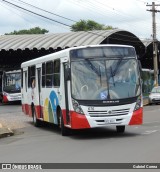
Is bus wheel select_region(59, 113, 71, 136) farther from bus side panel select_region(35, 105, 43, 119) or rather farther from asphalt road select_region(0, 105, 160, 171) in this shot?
bus side panel select_region(35, 105, 43, 119)

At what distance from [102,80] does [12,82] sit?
2772 centimetres

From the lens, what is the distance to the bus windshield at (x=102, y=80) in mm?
14742

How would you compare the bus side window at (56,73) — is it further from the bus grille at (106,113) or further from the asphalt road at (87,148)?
the bus grille at (106,113)

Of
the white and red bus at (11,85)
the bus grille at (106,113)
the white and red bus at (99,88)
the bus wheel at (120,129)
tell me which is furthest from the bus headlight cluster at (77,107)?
the white and red bus at (11,85)

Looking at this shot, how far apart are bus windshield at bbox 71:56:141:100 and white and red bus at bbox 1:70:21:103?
88.1 feet

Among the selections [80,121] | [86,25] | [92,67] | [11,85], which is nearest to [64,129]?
[80,121]

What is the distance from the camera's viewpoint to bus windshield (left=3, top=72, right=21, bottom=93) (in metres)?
41.6

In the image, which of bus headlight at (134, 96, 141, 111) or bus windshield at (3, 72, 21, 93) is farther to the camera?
bus windshield at (3, 72, 21, 93)

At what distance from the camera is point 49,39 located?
1885 inches

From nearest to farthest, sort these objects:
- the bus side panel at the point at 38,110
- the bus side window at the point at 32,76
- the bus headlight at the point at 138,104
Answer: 1. the bus headlight at the point at 138,104
2. the bus side panel at the point at 38,110
3. the bus side window at the point at 32,76

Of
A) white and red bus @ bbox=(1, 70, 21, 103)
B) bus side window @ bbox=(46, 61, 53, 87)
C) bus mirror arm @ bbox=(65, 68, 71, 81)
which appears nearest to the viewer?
bus mirror arm @ bbox=(65, 68, 71, 81)

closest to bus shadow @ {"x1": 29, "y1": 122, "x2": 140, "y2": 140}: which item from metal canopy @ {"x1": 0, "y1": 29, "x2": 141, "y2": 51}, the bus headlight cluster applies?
the bus headlight cluster

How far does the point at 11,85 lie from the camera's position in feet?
138

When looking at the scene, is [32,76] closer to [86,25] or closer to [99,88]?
[99,88]
